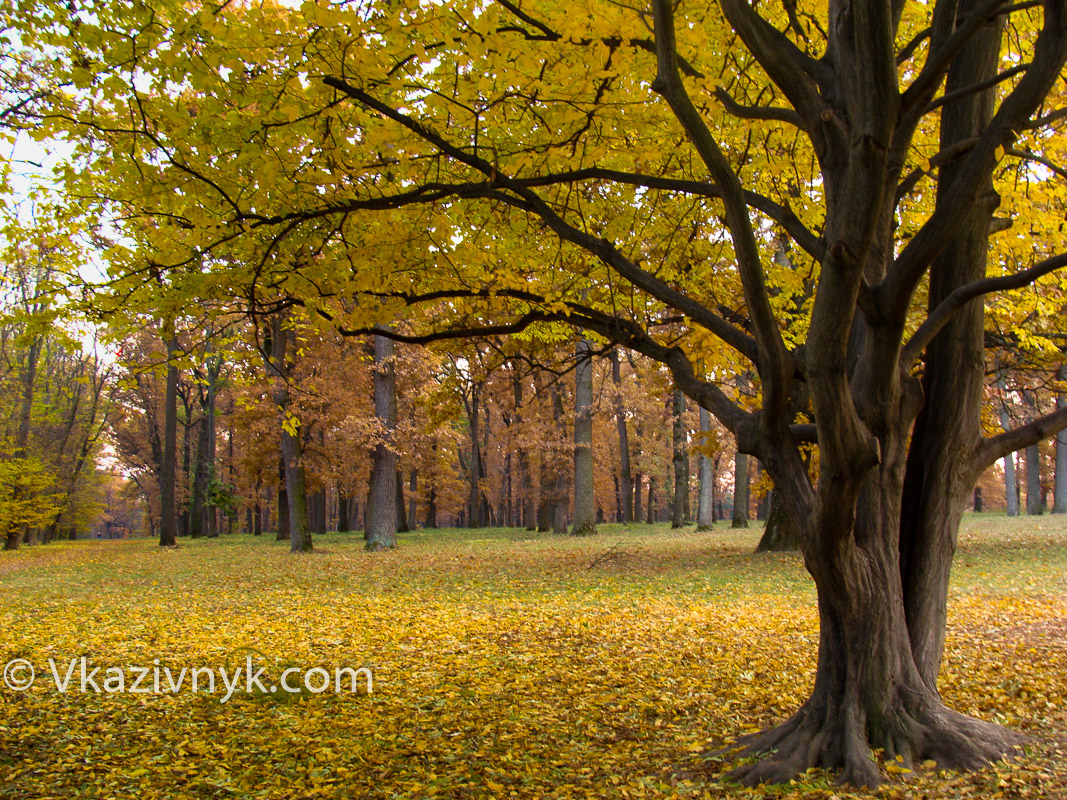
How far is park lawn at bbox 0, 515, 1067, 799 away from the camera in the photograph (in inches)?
138

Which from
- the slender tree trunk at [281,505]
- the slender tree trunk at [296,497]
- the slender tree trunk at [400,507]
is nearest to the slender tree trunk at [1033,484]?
the slender tree trunk at [400,507]

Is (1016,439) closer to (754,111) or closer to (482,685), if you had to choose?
(754,111)

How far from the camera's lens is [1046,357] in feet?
34.1

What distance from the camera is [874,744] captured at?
3484 mm

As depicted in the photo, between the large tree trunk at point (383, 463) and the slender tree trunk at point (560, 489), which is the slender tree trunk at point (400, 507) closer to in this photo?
the slender tree trunk at point (560, 489)

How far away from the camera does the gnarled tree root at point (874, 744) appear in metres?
A: 3.38

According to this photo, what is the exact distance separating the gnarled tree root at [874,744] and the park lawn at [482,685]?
0.10 m

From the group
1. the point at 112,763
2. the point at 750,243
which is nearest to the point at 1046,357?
the point at 750,243

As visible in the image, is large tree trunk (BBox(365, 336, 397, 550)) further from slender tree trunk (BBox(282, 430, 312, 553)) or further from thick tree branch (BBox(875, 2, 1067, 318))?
thick tree branch (BBox(875, 2, 1067, 318))

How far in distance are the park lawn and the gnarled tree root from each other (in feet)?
0.32

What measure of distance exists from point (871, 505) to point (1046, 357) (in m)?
9.01

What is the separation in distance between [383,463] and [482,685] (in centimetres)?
1216

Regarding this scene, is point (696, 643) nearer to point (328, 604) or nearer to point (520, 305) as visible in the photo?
point (520, 305)

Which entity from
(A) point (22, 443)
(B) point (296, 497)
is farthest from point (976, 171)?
(A) point (22, 443)
